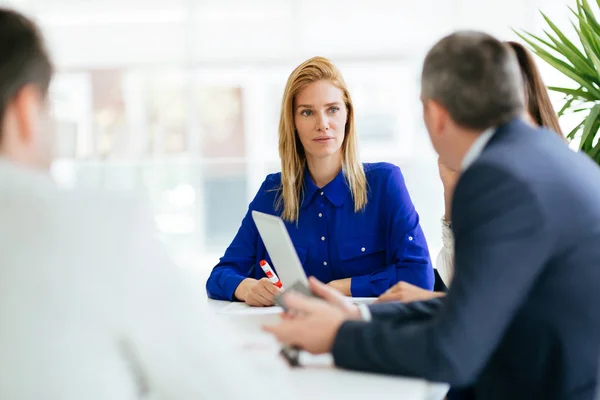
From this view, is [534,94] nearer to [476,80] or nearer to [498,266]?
[476,80]

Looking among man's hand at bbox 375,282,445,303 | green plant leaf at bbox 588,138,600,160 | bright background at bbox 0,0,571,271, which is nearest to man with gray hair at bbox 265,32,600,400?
man's hand at bbox 375,282,445,303

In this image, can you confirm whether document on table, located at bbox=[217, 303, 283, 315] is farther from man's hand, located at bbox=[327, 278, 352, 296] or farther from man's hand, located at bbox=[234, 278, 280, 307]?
man's hand, located at bbox=[327, 278, 352, 296]

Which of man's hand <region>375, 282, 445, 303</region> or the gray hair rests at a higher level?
the gray hair

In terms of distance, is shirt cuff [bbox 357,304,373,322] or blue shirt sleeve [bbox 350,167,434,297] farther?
blue shirt sleeve [bbox 350,167,434,297]

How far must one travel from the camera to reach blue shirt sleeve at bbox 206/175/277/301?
246 centimetres

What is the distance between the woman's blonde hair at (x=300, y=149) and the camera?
8.67ft

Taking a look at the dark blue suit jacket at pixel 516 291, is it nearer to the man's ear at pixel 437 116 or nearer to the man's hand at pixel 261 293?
the man's ear at pixel 437 116

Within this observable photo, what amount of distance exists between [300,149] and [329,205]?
28cm

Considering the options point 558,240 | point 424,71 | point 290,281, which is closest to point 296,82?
point 290,281

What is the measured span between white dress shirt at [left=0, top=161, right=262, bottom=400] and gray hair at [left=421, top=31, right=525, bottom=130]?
2.17 ft

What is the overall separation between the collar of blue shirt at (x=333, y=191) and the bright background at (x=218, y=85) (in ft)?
12.7

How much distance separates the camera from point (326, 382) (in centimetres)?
133

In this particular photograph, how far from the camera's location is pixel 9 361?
0.96m

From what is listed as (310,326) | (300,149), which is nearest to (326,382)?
(310,326)
